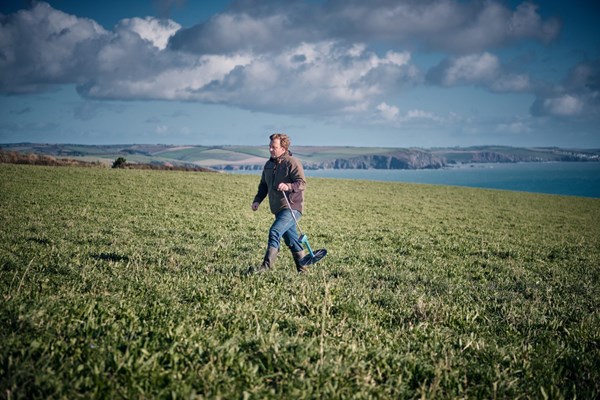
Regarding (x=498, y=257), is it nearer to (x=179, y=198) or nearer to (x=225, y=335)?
(x=225, y=335)

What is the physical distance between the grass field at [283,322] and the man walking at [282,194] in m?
0.64

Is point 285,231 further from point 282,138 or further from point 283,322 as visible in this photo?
point 283,322

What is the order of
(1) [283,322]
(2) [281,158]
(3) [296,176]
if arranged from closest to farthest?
(1) [283,322]
(3) [296,176]
(2) [281,158]

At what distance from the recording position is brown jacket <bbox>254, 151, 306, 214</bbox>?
28.4 feet

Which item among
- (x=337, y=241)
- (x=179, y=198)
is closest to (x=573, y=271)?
(x=337, y=241)

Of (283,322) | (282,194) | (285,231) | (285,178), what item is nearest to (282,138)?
(285,178)

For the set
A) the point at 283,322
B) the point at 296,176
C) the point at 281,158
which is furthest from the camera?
the point at 281,158

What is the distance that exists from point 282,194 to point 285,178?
1.32 ft

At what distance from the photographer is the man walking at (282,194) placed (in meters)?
8.66

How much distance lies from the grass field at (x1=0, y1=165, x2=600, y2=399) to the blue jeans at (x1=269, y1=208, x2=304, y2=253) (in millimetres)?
760

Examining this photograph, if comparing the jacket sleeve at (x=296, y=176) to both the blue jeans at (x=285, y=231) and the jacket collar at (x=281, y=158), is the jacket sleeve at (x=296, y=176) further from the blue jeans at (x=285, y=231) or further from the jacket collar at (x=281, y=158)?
the blue jeans at (x=285, y=231)

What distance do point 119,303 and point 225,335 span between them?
196cm

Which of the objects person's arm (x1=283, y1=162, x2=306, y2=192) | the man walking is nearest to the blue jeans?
the man walking

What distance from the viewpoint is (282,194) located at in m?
8.86
